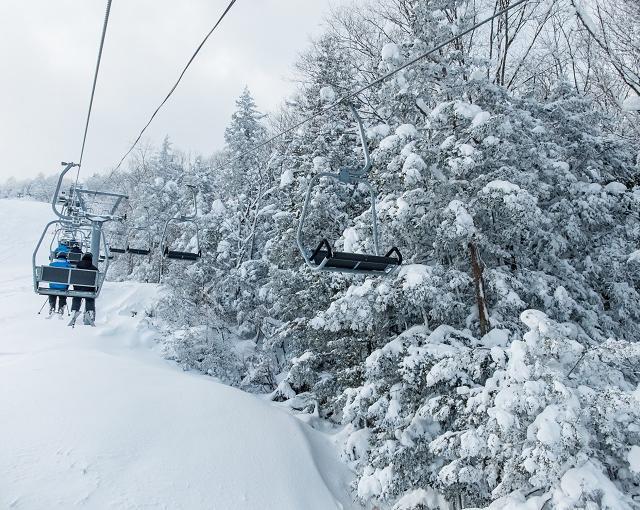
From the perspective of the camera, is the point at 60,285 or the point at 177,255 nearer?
the point at 60,285

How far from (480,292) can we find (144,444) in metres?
8.69

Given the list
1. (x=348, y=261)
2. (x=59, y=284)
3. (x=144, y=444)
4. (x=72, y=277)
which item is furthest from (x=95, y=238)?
(x=348, y=261)

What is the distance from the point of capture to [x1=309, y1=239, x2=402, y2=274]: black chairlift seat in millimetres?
5758

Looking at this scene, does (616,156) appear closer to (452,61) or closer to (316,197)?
(452,61)

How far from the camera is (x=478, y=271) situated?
419 inches

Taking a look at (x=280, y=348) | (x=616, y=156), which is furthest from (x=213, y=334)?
(x=616, y=156)

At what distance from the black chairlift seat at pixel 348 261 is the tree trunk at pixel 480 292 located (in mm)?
5194

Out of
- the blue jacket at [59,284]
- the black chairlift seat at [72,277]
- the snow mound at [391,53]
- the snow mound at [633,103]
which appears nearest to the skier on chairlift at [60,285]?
the blue jacket at [59,284]

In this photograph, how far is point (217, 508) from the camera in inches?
400

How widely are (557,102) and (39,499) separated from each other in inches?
636

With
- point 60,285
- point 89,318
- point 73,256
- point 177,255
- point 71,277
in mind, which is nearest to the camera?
point 71,277

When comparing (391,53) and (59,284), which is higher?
(391,53)

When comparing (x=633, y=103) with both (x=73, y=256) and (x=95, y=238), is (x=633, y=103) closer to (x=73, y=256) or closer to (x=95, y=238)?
(x=95, y=238)

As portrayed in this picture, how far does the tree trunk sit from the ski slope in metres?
5.75
